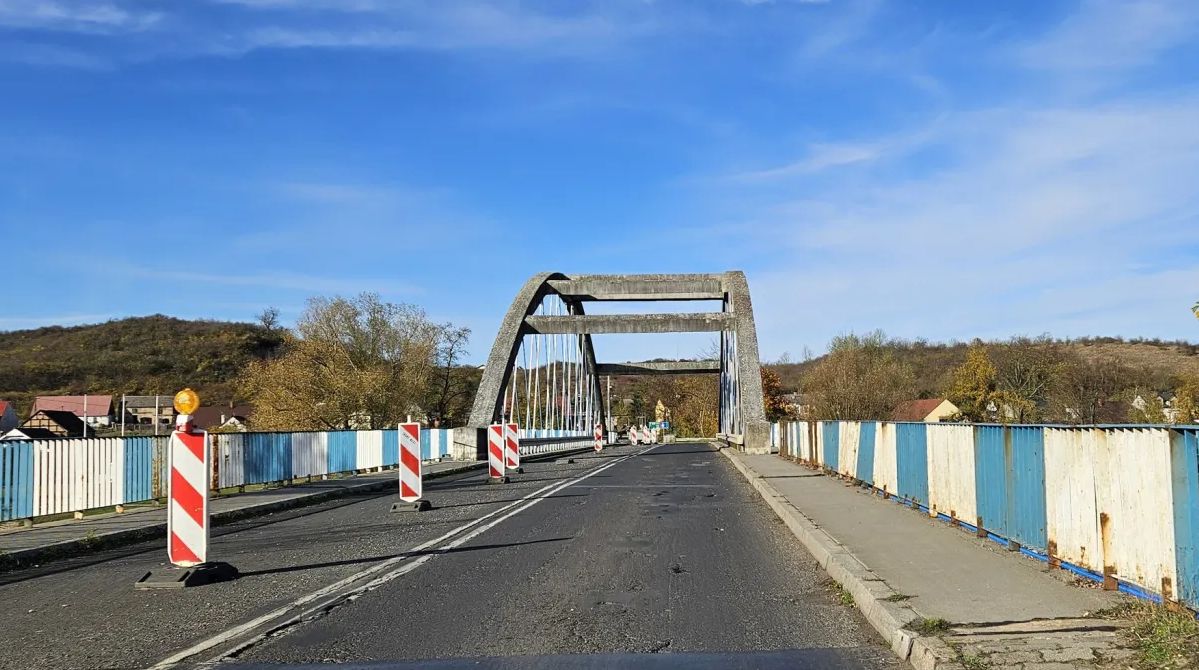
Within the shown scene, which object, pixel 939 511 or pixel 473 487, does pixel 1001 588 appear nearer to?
pixel 939 511

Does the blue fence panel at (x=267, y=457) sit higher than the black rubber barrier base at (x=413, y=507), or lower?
higher

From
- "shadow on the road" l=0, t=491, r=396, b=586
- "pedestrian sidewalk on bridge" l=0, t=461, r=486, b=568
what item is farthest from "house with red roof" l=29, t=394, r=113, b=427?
"shadow on the road" l=0, t=491, r=396, b=586

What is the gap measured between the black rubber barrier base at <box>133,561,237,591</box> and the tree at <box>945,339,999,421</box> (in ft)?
145

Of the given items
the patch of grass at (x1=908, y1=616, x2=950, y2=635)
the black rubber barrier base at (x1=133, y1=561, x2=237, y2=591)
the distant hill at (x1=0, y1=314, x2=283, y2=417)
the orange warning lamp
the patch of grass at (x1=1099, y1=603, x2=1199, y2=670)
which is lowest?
the black rubber barrier base at (x1=133, y1=561, x2=237, y2=591)

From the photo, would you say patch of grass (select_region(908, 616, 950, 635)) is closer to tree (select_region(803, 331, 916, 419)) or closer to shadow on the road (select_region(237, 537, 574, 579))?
shadow on the road (select_region(237, 537, 574, 579))

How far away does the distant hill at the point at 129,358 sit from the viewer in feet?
311

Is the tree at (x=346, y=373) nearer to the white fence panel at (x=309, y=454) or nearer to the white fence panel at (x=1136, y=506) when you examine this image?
the white fence panel at (x=309, y=454)

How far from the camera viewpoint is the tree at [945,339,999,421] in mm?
49409

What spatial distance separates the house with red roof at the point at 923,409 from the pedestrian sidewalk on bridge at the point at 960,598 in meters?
36.6

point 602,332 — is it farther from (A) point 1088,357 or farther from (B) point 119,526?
(B) point 119,526

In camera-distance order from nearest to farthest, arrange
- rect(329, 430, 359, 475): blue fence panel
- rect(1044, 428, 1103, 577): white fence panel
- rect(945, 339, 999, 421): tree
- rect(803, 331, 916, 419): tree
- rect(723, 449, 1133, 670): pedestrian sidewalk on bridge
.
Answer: rect(723, 449, 1133, 670): pedestrian sidewalk on bridge < rect(1044, 428, 1103, 577): white fence panel < rect(329, 430, 359, 475): blue fence panel < rect(803, 331, 916, 419): tree < rect(945, 339, 999, 421): tree

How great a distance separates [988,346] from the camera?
57.4 m

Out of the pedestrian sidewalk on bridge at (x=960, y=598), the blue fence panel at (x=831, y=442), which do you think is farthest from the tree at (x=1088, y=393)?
the pedestrian sidewalk on bridge at (x=960, y=598)

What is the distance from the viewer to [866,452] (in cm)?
1717
